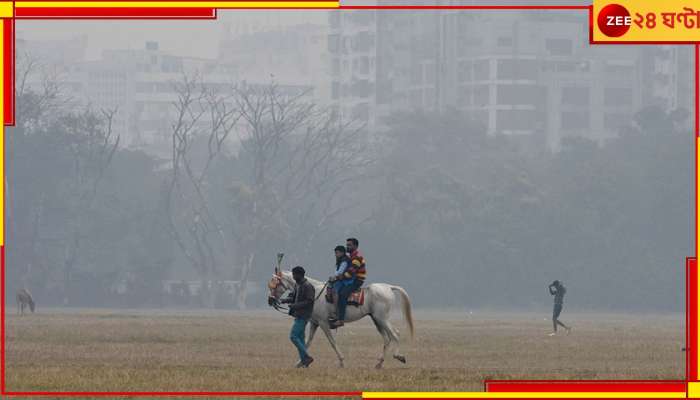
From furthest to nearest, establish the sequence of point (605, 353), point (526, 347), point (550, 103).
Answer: point (550, 103), point (526, 347), point (605, 353)

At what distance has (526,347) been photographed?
39.1 metres

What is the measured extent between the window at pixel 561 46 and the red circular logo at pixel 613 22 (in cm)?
18522

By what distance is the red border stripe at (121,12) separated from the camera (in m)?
14.5

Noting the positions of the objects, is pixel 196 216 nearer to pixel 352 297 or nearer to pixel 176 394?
pixel 352 297

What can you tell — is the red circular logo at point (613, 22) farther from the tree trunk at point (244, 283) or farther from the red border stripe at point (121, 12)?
the tree trunk at point (244, 283)

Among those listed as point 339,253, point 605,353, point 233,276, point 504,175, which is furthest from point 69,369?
point 504,175

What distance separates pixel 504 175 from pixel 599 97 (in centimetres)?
7941

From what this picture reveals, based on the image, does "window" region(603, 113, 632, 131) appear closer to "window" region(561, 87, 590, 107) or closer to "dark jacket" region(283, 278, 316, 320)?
"window" region(561, 87, 590, 107)

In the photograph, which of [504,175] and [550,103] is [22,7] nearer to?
[504,175]

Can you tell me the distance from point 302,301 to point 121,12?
11.8 m

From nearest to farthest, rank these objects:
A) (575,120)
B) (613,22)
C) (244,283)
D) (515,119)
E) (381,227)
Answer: (613,22) < (244,283) < (381,227) < (575,120) < (515,119)

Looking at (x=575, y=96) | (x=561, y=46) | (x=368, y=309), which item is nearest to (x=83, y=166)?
(x=575, y=96)

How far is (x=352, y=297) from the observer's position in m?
27.2

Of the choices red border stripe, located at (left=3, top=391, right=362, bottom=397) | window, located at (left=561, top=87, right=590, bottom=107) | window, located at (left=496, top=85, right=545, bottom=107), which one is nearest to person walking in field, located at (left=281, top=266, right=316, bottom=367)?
red border stripe, located at (left=3, top=391, right=362, bottom=397)
